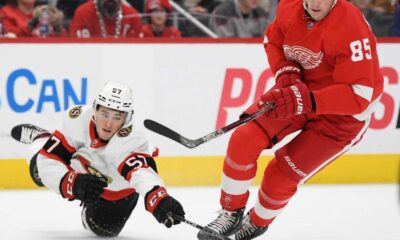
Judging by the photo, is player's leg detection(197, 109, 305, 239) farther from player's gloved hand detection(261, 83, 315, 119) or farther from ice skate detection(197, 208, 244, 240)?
player's gloved hand detection(261, 83, 315, 119)

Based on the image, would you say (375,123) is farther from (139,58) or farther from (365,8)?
(139,58)

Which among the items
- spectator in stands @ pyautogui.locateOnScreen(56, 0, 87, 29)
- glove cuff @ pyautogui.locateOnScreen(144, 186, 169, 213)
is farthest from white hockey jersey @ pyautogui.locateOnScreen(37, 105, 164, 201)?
spectator in stands @ pyautogui.locateOnScreen(56, 0, 87, 29)

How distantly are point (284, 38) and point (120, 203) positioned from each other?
1013mm

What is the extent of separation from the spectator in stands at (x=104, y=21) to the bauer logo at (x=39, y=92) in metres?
0.37

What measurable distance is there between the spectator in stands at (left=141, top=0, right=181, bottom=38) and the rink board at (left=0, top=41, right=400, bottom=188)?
0.75 ft

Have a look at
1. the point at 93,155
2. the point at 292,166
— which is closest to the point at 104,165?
the point at 93,155

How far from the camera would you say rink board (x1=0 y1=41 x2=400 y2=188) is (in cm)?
523

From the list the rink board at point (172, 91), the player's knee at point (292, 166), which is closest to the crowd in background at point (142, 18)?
the rink board at point (172, 91)

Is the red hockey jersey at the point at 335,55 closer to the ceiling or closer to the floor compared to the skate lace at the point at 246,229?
closer to the ceiling

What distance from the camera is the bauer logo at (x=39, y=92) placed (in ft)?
17.1

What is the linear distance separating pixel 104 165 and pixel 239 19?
7.18ft

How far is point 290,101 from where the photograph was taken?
11.3 ft

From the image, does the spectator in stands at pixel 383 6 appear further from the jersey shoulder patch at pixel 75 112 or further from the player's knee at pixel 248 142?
the jersey shoulder patch at pixel 75 112

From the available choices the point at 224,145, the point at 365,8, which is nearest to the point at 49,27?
the point at 224,145
